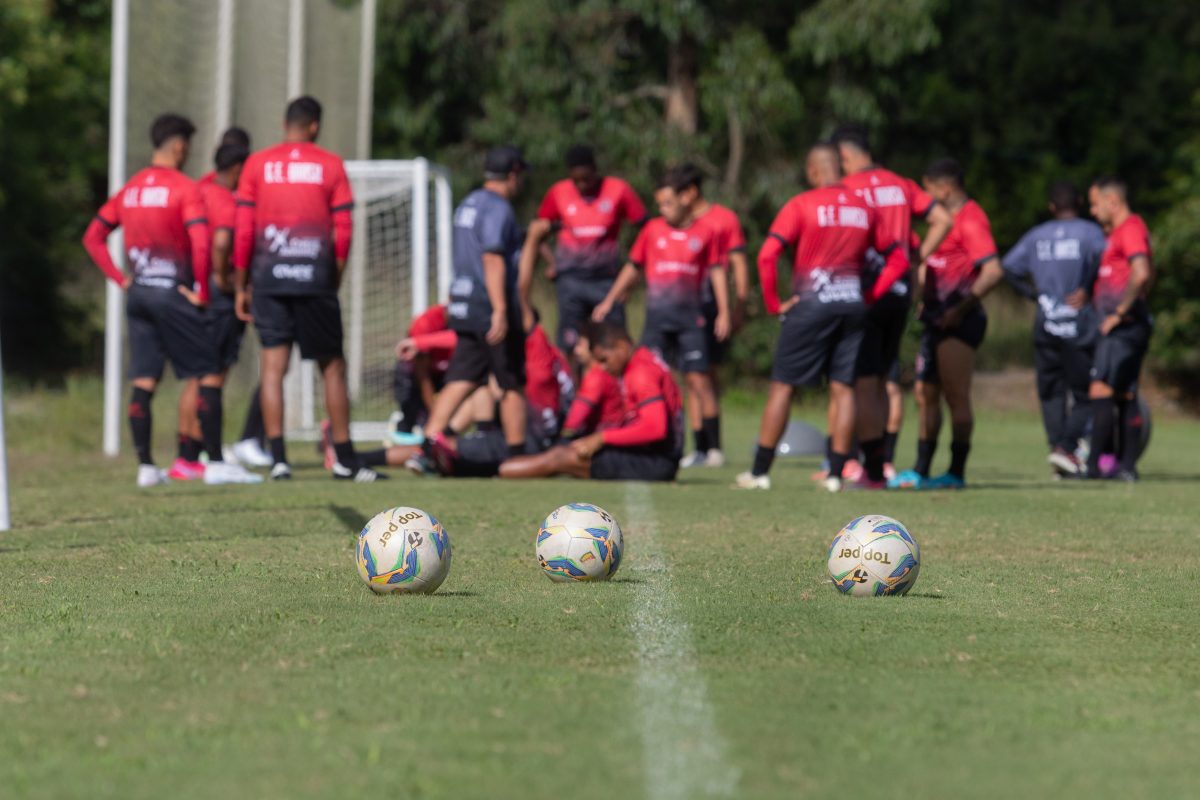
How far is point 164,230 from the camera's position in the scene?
11758 mm

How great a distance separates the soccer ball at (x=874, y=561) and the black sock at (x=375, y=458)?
22.5 feet

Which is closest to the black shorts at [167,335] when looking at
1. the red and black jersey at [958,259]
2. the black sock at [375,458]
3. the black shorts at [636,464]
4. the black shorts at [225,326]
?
the black shorts at [225,326]

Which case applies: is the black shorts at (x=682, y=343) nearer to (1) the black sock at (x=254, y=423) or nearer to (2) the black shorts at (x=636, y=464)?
(2) the black shorts at (x=636, y=464)

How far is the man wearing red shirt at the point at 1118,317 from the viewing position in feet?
42.0

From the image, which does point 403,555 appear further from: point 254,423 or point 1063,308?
point 1063,308

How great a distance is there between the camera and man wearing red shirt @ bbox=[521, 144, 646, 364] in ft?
47.2

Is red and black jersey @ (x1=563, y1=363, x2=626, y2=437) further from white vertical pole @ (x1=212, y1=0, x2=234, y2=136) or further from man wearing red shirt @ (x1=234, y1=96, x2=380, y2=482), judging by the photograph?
white vertical pole @ (x1=212, y1=0, x2=234, y2=136)

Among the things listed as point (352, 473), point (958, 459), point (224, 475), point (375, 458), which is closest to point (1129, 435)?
point (958, 459)

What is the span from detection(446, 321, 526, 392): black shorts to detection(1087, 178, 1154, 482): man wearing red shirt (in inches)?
167

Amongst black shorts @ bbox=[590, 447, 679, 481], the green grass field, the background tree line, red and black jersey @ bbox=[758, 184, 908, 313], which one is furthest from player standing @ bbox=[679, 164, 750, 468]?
the background tree line

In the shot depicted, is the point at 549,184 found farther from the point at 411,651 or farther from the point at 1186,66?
the point at 411,651

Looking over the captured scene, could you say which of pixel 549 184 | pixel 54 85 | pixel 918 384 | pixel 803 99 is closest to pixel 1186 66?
pixel 803 99

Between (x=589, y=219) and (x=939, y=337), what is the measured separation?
3721 millimetres

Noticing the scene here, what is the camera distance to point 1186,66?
110 ft
